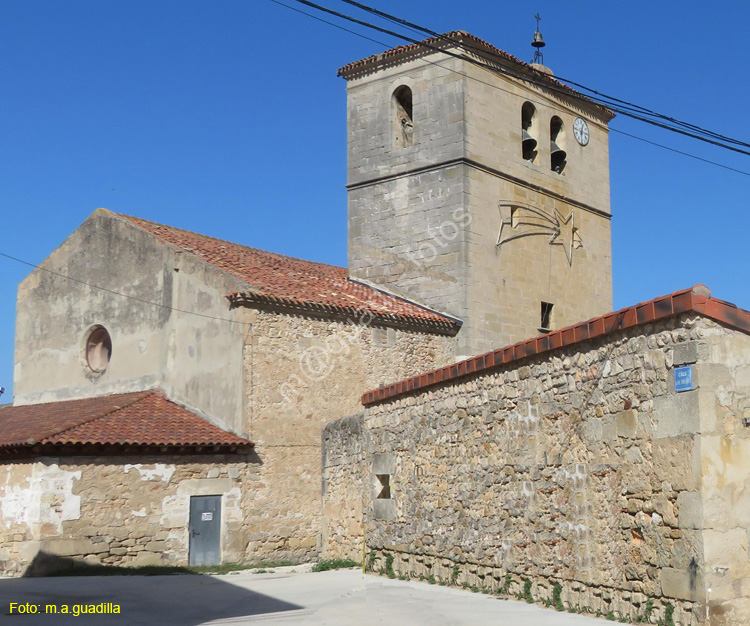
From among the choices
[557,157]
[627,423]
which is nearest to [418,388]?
[627,423]

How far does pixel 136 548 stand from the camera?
51.4 ft

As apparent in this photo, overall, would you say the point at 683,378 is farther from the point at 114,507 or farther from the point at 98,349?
the point at 98,349

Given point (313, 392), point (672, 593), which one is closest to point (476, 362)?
point (672, 593)

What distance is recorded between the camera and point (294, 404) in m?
17.5

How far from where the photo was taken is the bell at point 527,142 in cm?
2228

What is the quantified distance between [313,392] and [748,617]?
10849mm

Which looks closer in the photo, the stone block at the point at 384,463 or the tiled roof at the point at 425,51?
the stone block at the point at 384,463

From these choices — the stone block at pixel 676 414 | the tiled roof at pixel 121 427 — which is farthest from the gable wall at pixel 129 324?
the stone block at pixel 676 414

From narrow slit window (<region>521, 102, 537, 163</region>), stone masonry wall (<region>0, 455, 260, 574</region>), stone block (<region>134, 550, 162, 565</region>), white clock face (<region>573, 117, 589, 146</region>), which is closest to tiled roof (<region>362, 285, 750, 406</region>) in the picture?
stone masonry wall (<region>0, 455, 260, 574</region>)

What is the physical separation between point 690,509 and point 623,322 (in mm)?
1783

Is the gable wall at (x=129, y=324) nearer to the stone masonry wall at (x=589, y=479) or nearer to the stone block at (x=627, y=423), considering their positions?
the stone masonry wall at (x=589, y=479)

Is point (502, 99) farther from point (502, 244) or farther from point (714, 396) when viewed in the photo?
point (714, 396)

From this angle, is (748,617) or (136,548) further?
(136,548)

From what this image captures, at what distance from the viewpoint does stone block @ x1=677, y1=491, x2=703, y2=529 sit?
25.5ft
